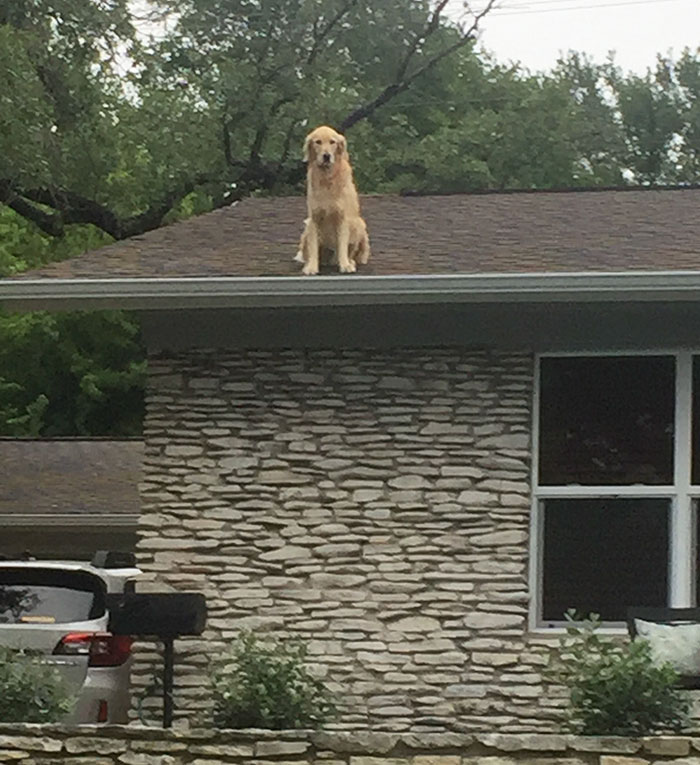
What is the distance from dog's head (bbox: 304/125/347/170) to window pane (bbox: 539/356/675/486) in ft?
6.39

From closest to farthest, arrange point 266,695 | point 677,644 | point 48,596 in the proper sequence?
1. point 266,695
2. point 677,644
3. point 48,596

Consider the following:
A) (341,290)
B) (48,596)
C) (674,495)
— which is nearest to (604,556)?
(674,495)

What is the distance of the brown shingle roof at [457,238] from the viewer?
10109 millimetres

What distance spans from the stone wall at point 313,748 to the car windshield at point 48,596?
220cm

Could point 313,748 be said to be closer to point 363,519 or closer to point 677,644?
point 677,644

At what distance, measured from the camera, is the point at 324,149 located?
1009 centimetres

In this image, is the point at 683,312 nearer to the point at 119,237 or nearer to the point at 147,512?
the point at 147,512

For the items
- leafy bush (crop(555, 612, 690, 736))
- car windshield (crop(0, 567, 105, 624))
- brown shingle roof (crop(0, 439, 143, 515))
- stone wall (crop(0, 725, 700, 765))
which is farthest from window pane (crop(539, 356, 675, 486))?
brown shingle roof (crop(0, 439, 143, 515))

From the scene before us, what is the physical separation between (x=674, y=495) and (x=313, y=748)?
322 cm

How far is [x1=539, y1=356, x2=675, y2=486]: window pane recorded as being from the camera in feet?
31.9

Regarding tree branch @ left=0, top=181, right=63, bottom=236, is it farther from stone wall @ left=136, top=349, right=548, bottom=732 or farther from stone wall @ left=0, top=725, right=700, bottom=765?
stone wall @ left=0, top=725, right=700, bottom=765

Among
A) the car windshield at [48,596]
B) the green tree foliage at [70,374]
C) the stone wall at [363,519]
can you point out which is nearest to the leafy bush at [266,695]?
the stone wall at [363,519]

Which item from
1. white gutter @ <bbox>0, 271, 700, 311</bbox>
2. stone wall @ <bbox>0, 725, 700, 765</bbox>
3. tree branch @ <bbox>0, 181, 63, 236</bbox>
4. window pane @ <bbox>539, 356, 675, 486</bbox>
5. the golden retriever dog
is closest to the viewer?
stone wall @ <bbox>0, 725, 700, 765</bbox>

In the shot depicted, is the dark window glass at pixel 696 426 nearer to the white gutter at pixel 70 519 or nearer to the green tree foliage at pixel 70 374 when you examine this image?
the white gutter at pixel 70 519
